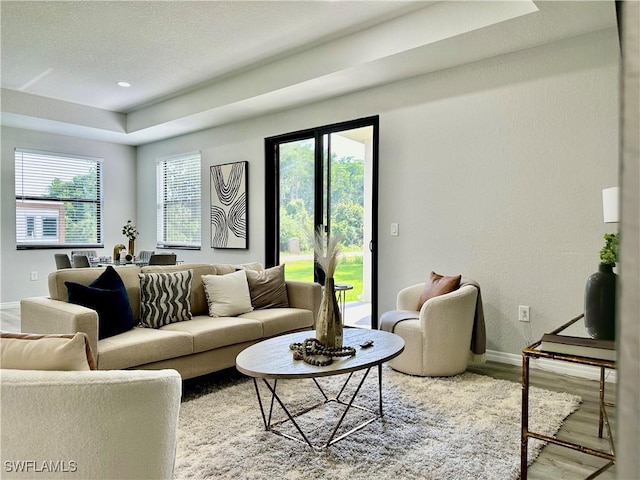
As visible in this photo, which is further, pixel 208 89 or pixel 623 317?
pixel 208 89

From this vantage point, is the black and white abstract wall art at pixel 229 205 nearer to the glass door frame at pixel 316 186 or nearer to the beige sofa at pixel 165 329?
the glass door frame at pixel 316 186

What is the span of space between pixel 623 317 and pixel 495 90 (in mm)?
3972

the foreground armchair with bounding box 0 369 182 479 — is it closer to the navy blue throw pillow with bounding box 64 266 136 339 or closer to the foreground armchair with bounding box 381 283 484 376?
the navy blue throw pillow with bounding box 64 266 136 339

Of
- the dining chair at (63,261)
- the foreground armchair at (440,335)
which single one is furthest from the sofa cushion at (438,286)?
the dining chair at (63,261)

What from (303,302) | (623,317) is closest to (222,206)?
(303,302)

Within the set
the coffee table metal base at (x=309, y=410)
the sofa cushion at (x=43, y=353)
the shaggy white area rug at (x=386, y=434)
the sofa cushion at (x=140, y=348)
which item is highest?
the sofa cushion at (x=43, y=353)

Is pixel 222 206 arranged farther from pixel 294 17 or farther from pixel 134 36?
pixel 294 17

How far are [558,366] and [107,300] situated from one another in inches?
132

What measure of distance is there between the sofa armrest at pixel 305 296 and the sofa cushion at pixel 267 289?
0.21 feet

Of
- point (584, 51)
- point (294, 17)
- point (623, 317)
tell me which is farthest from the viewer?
point (294, 17)

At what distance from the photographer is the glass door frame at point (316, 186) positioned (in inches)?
181

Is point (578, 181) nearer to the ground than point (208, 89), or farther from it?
nearer to the ground

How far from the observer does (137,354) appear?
2633 mm

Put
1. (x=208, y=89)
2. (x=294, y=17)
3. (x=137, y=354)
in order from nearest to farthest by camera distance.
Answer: (x=137, y=354)
(x=294, y=17)
(x=208, y=89)
